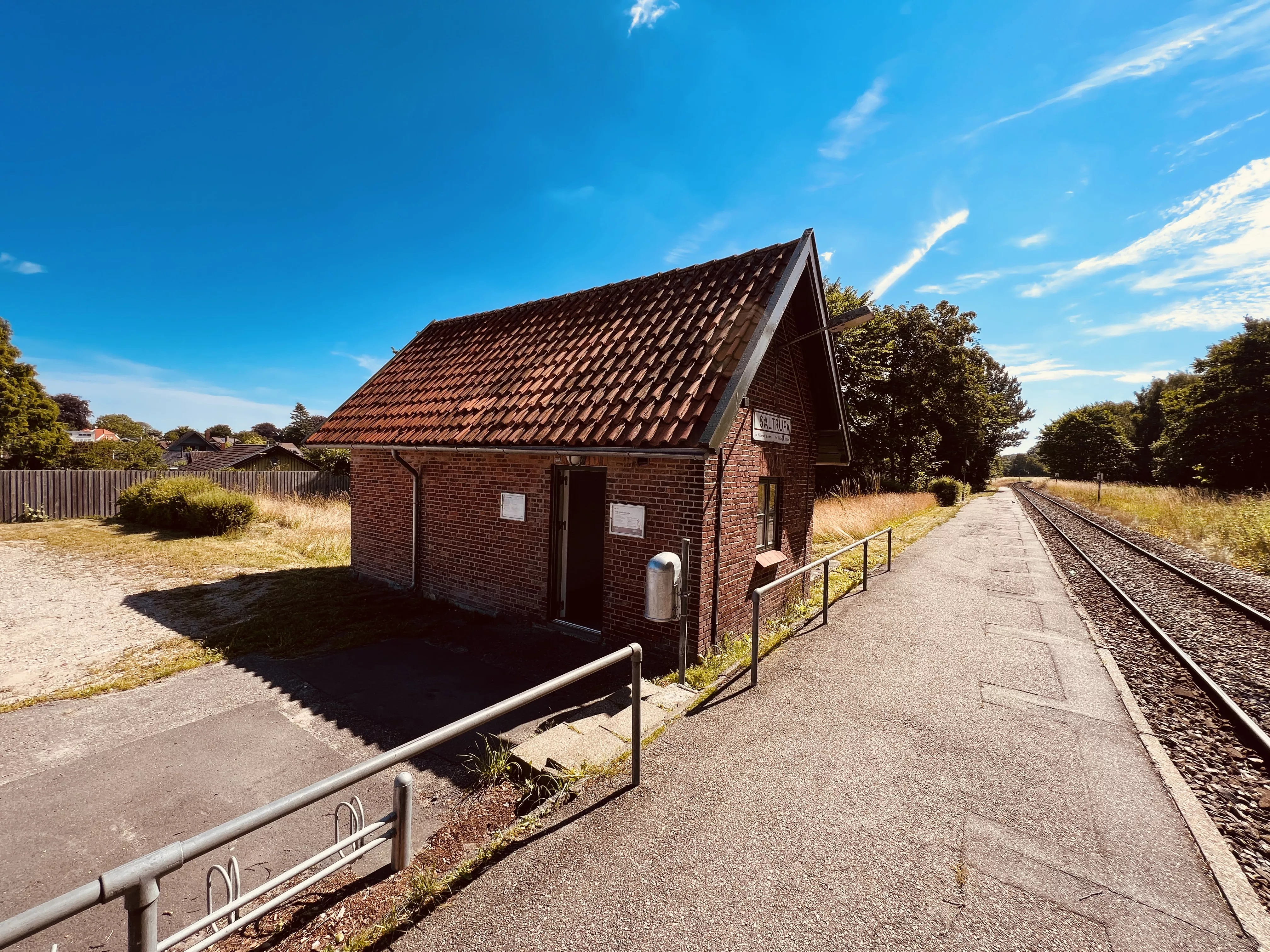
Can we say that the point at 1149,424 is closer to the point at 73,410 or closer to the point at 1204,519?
the point at 1204,519

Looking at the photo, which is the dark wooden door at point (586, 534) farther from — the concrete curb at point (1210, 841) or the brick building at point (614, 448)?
the concrete curb at point (1210, 841)

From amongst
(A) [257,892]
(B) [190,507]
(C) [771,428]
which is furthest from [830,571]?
(B) [190,507]

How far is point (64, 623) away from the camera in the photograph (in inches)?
314

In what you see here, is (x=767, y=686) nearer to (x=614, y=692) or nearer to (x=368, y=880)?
(x=614, y=692)

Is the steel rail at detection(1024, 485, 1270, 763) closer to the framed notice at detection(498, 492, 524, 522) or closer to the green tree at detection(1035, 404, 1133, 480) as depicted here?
the framed notice at detection(498, 492, 524, 522)

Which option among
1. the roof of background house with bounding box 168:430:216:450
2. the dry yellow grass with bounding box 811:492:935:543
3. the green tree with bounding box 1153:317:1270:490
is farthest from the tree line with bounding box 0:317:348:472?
the green tree with bounding box 1153:317:1270:490

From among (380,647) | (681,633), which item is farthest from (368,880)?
(380,647)

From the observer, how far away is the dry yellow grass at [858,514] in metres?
15.3

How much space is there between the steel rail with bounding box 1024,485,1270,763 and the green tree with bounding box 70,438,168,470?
38117 mm

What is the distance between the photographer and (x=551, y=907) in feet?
9.07

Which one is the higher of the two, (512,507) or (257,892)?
(512,507)

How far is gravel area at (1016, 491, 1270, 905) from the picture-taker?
12.4 ft

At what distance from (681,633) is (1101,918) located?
3.40m

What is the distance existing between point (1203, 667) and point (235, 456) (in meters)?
46.8
